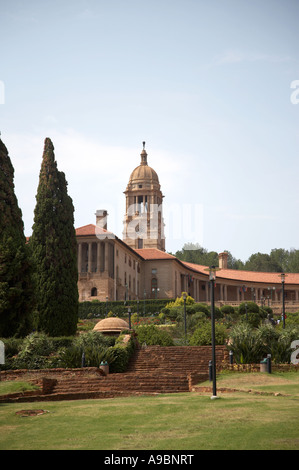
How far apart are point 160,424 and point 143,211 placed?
97348 millimetres

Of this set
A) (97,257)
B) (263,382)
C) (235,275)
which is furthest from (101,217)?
(263,382)

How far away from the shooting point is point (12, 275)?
102ft

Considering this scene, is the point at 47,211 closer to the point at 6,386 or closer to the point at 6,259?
the point at 6,259

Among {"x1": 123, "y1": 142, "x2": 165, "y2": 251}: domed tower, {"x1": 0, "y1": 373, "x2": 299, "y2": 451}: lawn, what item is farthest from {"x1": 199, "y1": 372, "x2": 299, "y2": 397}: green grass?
{"x1": 123, "y1": 142, "x2": 165, "y2": 251}: domed tower

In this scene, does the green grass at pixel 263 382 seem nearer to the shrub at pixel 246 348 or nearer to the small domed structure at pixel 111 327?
the shrub at pixel 246 348

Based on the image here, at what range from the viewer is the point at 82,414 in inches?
619

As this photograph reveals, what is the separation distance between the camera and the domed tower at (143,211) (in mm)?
109250

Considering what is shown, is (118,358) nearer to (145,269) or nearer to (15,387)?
(15,387)

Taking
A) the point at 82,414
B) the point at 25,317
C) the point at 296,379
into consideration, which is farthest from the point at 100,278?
the point at 82,414

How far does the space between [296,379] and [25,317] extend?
15062mm

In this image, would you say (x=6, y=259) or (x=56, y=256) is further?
(x=56, y=256)

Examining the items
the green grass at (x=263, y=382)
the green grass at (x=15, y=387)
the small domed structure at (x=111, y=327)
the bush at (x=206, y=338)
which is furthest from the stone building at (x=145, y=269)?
the green grass at (x=15, y=387)

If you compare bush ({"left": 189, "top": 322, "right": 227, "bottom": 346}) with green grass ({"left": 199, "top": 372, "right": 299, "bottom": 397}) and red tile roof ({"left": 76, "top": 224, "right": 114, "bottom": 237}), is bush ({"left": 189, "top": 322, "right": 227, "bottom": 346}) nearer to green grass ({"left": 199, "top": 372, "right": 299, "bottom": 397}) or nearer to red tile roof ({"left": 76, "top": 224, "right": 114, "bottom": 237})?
green grass ({"left": 199, "top": 372, "right": 299, "bottom": 397})
